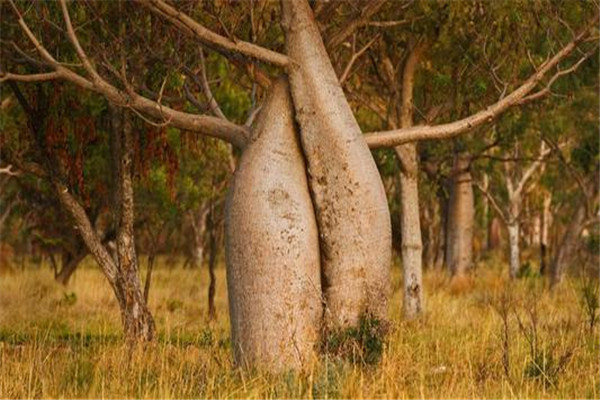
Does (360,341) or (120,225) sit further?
(120,225)

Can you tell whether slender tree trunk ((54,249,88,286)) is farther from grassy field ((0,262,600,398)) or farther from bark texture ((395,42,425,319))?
bark texture ((395,42,425,319))

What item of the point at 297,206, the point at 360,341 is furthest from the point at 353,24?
the point at 360,341

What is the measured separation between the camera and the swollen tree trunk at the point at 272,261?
311 inches

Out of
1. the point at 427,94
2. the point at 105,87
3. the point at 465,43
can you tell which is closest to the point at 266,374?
the point at 105,87

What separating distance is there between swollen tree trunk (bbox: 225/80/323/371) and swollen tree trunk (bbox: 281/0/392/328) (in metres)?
0.14

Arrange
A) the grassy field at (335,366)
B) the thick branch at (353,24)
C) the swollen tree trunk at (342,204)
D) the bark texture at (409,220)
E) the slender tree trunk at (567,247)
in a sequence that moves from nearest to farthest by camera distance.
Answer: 1. the grassy field at (335,366)
2. the swollen tree trunk at (342,204)
3. the thick branch at (353,24)
4. the bark texture at (409,220)
5. the slender tree trunk at (567,247)

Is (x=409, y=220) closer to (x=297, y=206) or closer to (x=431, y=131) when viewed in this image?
(x=431, y=131)

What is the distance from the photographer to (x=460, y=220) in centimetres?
1955

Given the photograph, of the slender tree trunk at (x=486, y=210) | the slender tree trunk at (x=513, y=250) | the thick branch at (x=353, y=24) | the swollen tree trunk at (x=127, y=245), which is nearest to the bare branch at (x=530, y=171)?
the slender tree trunk at (x=486, y=210)

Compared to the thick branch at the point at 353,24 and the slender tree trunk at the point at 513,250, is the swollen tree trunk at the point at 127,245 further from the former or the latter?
the slender tree trunk at the point at 513,250

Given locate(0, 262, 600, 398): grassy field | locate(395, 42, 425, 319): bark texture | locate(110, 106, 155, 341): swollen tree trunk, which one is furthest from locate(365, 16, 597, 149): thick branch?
locate(395, 42, 425, 319): bark texture

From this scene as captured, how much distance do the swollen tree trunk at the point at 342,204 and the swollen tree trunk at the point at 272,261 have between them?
14 cm

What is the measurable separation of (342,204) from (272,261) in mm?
761

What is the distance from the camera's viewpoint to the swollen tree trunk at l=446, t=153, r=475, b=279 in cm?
1934
